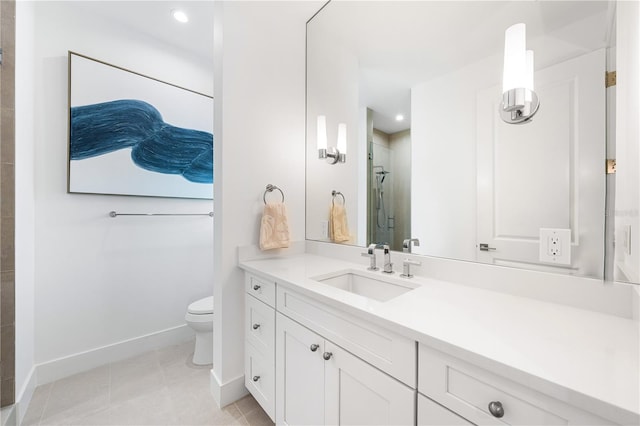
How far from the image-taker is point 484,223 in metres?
1.09

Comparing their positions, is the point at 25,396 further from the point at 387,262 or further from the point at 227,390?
the point at 387,262

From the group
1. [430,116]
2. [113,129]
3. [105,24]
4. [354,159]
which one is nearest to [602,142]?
[430,116]

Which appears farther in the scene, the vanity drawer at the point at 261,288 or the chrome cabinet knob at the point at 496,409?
the vanity drawer at the point at 261,288

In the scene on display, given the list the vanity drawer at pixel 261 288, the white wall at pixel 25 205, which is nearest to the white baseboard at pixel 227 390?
the vanity drawer at pixel 261 288

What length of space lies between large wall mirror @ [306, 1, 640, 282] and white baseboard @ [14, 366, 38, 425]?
1.90 meters

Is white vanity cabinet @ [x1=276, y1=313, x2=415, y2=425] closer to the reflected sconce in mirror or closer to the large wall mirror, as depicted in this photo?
the large wall mirror

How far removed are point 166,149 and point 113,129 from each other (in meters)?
0.36

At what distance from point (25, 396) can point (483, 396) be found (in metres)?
2.30

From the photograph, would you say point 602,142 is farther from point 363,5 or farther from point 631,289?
point 363,5

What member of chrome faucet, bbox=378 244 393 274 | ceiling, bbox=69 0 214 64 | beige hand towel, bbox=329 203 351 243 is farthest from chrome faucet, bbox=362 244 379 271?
ceiling, bbox=69 0 214 64

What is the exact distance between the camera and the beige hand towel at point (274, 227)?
1.56 meters

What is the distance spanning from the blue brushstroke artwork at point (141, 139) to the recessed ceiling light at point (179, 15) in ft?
2.23

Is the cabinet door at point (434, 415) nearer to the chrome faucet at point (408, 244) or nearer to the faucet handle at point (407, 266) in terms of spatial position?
the faucet handle at point (407, 266)

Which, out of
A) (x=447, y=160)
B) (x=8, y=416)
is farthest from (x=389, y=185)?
(x=8, y=416)
